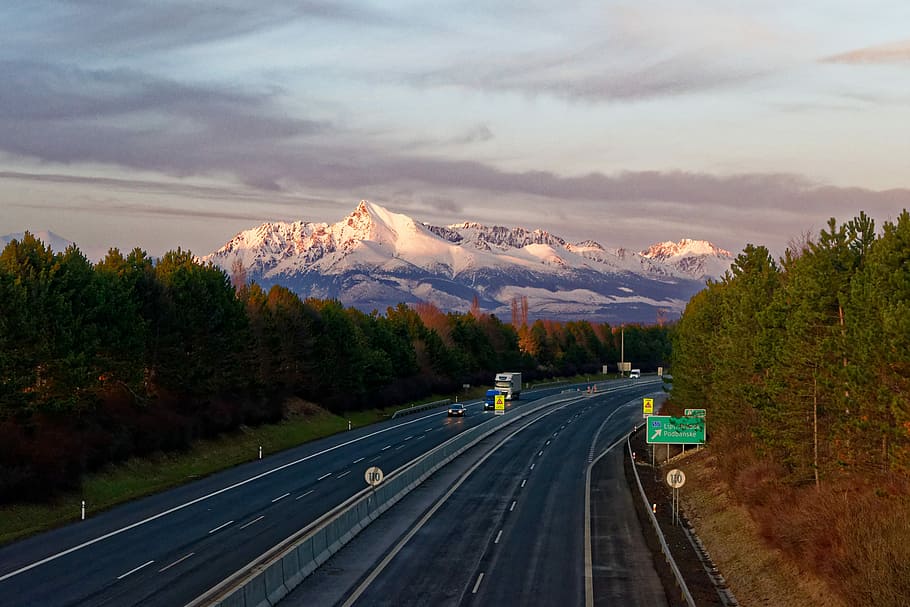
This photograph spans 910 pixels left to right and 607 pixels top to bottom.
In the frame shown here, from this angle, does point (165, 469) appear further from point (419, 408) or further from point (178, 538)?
point (419, 408)

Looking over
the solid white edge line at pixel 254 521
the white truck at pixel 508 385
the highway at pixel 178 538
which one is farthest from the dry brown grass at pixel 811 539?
the white truck at pixel 508 385

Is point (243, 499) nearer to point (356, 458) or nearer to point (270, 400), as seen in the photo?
point (356, 458)

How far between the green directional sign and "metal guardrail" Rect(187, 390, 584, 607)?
15.3m

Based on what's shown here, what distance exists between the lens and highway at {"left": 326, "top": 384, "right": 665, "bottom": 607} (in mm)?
28359

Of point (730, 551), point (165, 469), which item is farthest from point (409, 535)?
point (165, 469)

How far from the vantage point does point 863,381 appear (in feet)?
98.7

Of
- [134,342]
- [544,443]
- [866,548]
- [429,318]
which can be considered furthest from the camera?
[429,318]

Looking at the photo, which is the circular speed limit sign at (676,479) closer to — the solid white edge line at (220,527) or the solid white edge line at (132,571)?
the solid white edge line at (220,527)

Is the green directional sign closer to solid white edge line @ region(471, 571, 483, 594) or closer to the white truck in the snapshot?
solid white edge line @ region(471, 571, 483, 594)

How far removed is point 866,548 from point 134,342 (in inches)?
1825

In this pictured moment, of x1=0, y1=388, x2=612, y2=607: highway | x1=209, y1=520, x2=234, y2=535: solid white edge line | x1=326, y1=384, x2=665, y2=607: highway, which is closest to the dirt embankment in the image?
x1=326, y1=384, x2=665, y2=607: highway

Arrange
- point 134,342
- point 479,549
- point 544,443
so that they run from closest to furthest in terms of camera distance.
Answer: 1. point 479,549
2. point 134,342
3. point 544,443

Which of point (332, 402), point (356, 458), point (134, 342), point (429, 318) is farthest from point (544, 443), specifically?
point (429, 318)

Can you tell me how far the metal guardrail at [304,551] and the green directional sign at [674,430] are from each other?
601 inches
